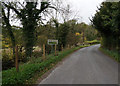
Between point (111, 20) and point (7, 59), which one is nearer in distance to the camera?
point (7, 59)

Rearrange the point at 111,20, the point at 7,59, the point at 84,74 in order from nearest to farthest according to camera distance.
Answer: the point at 84,74 < the point at 7,59 < the point at 111,20

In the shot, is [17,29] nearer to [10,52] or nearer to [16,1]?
[16,1]

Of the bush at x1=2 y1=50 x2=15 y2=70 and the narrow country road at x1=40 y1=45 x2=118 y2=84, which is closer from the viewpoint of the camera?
the narrow country road at x1=40 y1=45 x2=118 y2=84

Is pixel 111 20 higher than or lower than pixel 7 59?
higher

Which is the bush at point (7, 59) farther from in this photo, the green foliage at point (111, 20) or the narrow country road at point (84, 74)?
the green foliage at point (111, 20)

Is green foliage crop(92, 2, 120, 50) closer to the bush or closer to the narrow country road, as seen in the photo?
the narrow country road

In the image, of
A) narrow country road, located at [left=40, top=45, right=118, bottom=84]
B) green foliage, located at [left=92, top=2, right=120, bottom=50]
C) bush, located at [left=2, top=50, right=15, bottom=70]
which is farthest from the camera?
green foliage, located at [left=92, top=2, right=120, bottom=50]

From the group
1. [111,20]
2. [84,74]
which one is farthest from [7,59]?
[111,20]

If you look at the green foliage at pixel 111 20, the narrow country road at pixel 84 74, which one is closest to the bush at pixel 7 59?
the narrow country road at pixel 84 74

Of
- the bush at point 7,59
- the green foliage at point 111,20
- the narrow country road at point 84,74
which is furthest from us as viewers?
the green foliage at point 111,20

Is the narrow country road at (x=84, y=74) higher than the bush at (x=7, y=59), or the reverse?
the bush at (x=7, y=59)

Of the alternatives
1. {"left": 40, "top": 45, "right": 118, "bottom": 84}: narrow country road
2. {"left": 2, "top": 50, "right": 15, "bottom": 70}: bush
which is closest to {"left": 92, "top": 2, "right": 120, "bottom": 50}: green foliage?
{"left": 40, "top": 45, "right": 118, "bottom": 84}: narrow country road

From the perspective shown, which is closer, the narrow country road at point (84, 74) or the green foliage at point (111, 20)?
the narrow country road at point (84, 74)

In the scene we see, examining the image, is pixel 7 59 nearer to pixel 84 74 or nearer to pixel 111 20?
pixel 84 74
